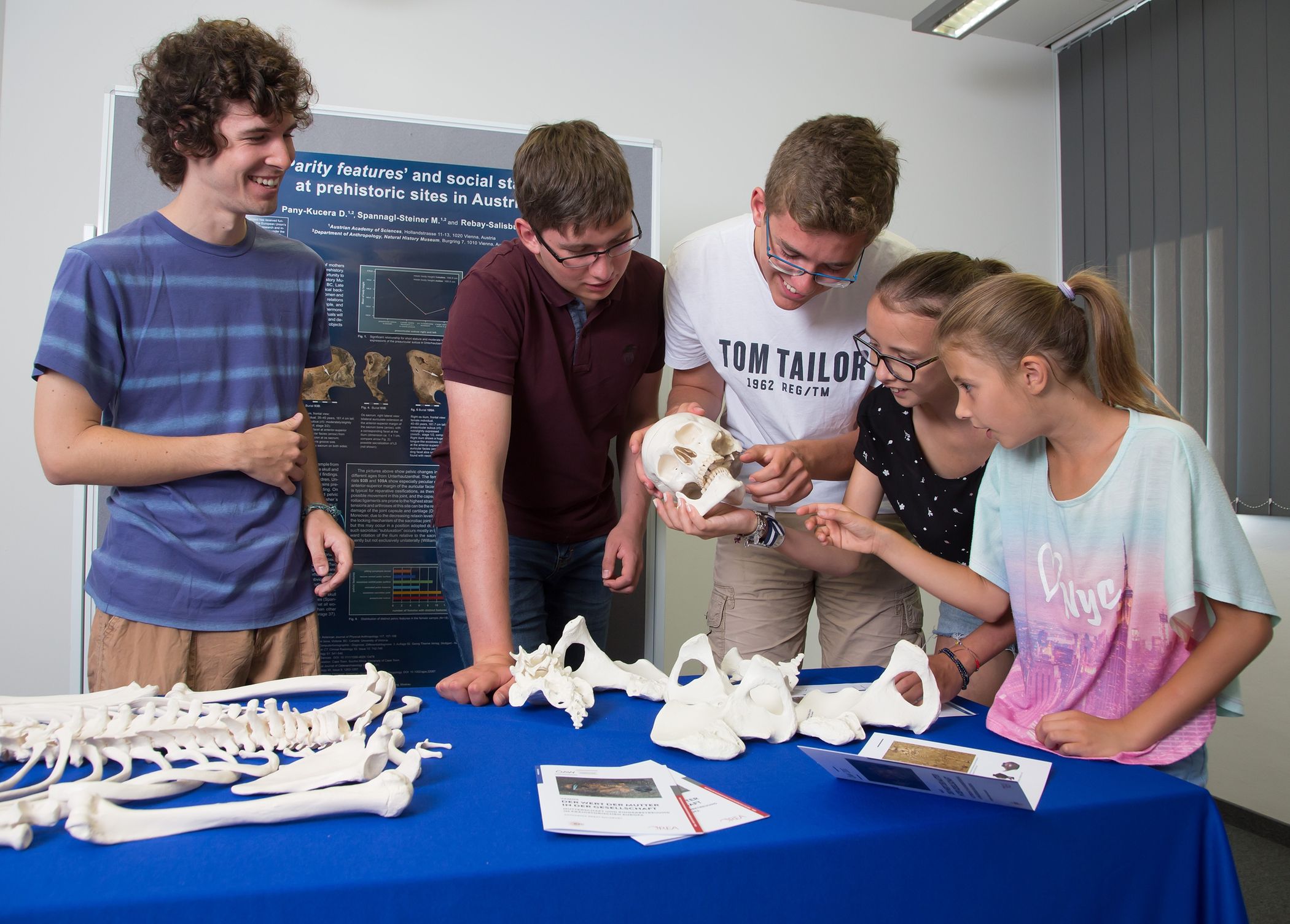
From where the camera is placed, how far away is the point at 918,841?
3.81 ft

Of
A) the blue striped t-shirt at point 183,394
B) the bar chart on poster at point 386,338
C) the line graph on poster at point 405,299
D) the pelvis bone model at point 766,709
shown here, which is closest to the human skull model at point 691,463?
the pelvis bone model at point 766,709

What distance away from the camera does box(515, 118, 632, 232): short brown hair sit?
5.84 ft

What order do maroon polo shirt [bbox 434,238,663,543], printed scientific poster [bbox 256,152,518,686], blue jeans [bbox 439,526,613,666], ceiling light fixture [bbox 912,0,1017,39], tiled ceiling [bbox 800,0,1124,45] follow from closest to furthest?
1. maroon polo shirt [bbox 434,238,663,543]
2. blue jeans [bbox 439,526,613,666]
3. printed scientific poster [bbox 256,152,518,686]
4. ceiling light fixture [bbox 912,0,1017,39]
5. tiled ceiling [bbox 800,0,1124,45]

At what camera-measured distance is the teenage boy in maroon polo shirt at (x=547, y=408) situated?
5.92ft

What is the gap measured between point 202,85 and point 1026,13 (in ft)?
13.4

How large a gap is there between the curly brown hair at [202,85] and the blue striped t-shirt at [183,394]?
0.17 meters

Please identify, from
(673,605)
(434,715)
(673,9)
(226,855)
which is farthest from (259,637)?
(673,9)

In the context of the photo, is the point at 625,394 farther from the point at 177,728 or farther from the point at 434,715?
the point at 177,728

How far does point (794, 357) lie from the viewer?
86.3 inches

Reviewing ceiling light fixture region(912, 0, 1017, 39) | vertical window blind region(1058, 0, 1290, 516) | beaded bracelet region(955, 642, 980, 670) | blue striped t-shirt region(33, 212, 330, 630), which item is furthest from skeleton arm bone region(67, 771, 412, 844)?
ceiling light fixture region(912, 0, 1017, 39)

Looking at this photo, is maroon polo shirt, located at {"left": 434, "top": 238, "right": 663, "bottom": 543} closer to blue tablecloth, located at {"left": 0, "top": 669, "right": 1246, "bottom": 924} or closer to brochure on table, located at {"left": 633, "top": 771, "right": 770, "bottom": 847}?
blue tablecloth, located at {"left": 0, "top": 669, "right": 1246, "bottom": 924}

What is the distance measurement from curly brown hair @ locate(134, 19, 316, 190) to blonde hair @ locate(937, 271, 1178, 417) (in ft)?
5.00

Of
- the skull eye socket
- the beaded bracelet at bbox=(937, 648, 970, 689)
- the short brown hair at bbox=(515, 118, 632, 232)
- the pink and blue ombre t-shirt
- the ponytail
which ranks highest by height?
the short brown hair at bbox=(515, 118, 632, 232)

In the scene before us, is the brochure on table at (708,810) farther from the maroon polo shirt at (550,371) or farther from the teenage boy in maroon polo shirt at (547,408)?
the maroon polo shirt at (550,371)
